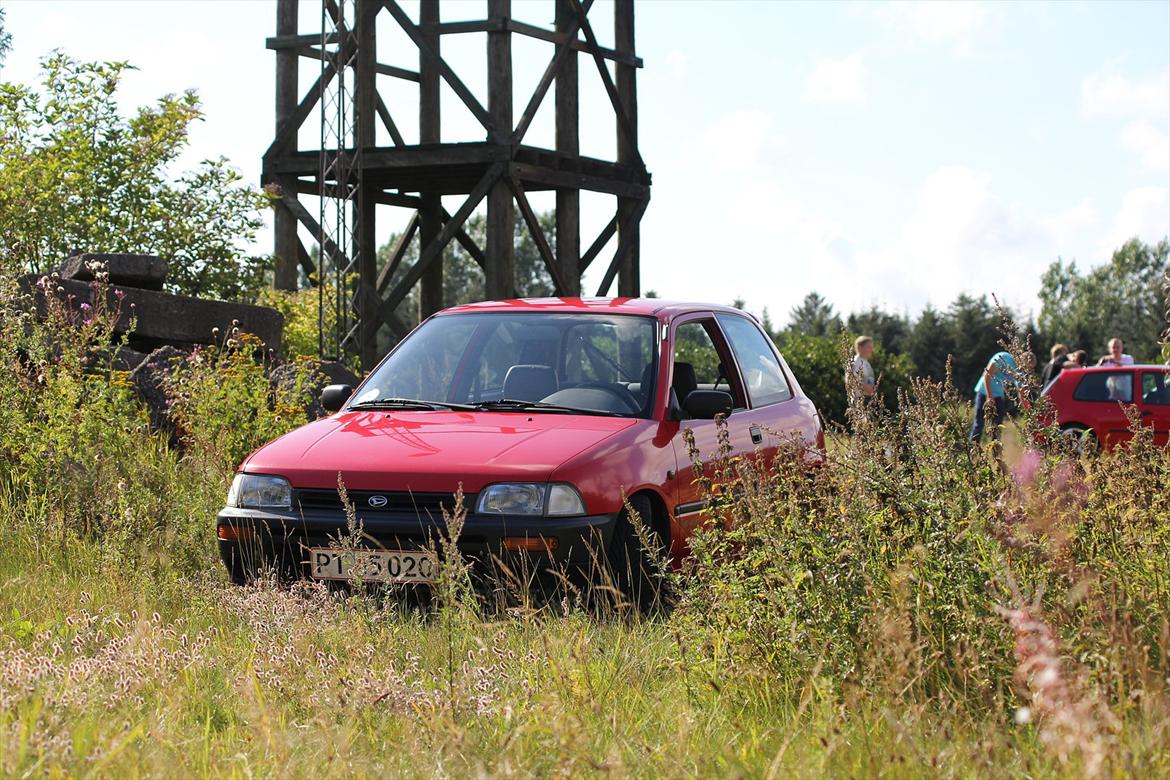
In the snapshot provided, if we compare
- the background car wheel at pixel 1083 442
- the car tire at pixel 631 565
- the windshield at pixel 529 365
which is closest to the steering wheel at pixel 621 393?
the windshield at pixel 529 365

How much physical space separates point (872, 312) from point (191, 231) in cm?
3694

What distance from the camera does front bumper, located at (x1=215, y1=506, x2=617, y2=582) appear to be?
6270 millimetres

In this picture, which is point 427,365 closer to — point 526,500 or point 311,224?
point 526,500

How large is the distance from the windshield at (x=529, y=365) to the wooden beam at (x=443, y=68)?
996 cm

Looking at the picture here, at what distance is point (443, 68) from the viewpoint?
59.5ft

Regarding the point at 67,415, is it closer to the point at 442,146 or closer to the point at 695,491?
the point at 695,491

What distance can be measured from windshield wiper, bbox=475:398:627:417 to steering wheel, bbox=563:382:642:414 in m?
0.11

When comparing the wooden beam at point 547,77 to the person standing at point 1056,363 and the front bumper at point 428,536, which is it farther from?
the front bumper at point 428,536

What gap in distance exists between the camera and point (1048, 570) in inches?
164

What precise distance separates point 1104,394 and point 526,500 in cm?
1427

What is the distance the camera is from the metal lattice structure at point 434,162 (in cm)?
1806

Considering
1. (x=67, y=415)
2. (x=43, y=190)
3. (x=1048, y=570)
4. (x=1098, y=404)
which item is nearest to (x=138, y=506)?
(x=67, y=415)

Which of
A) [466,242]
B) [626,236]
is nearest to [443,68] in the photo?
[626,236]

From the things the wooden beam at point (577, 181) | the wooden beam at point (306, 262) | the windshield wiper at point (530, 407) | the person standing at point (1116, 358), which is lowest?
the windshield wiper at point (530, 407)
